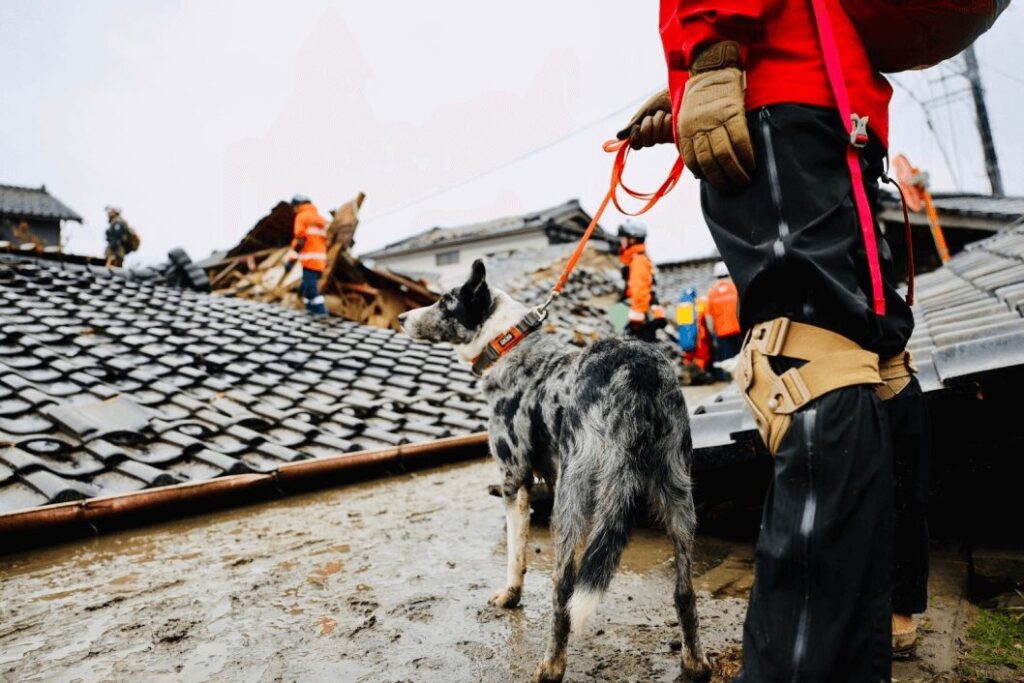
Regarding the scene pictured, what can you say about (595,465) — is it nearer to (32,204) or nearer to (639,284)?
(639,284)

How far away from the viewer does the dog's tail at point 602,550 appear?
1.71m

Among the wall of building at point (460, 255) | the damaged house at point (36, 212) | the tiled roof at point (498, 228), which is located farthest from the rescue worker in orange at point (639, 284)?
the damaged house at point (36, 212)

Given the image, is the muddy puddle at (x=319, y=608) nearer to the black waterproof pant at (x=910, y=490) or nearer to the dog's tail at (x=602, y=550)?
the dog's tail at (x=602, y=550)

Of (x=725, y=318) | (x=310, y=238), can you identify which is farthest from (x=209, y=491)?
(x=725, y=318)

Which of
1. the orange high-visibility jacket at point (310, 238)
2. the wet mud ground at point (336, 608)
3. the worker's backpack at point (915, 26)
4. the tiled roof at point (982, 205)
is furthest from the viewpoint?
the tiled roof at point (982, 205)

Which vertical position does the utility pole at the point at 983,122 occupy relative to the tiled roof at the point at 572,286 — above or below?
above

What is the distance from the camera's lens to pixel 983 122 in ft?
51.1

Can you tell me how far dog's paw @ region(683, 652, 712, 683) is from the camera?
195 cm

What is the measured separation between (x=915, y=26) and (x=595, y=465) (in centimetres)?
155

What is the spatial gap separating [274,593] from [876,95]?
3.09 metres

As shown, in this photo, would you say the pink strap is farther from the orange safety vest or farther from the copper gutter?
the orange safety vest

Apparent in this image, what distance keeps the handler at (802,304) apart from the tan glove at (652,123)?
35 cm

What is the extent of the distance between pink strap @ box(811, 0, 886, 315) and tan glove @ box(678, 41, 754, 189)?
0.21 m

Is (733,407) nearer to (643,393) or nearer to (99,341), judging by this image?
(643,393)
